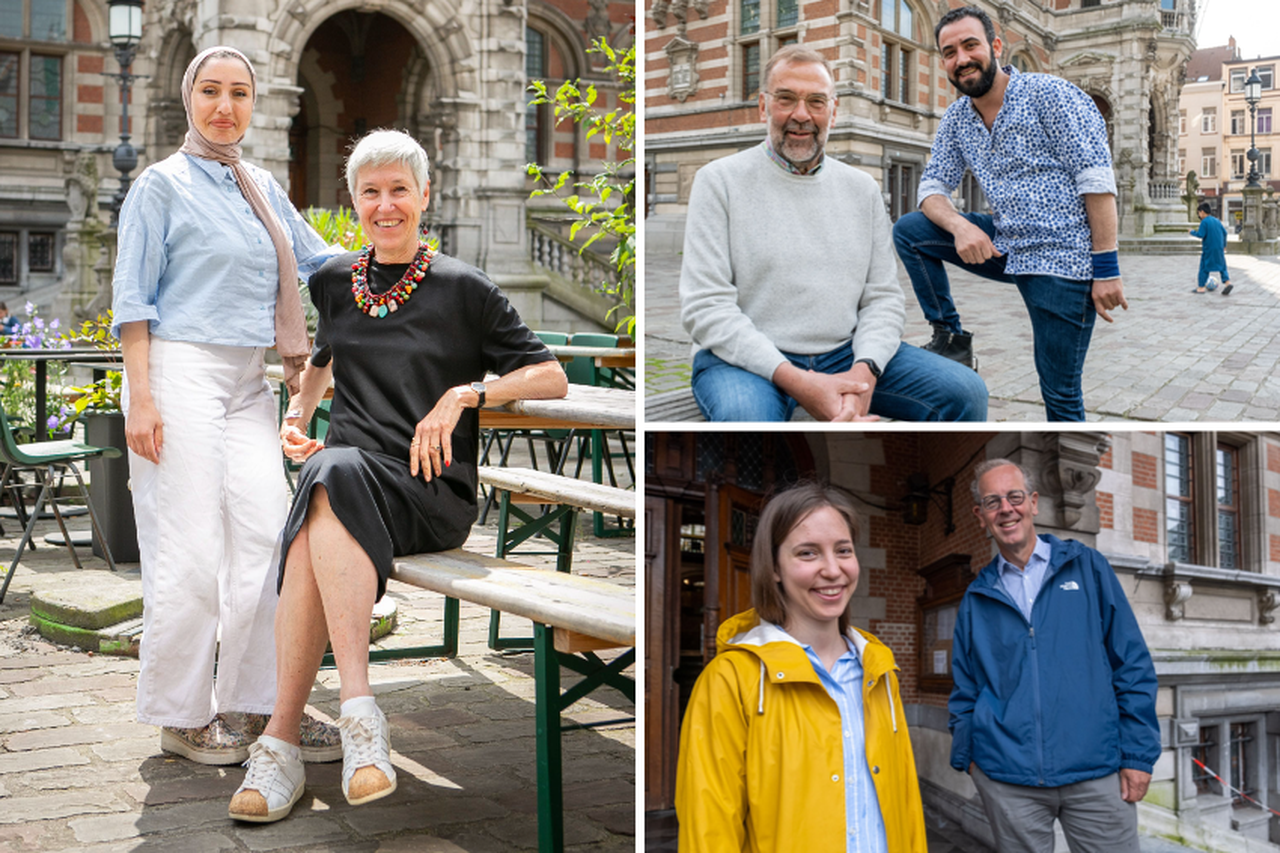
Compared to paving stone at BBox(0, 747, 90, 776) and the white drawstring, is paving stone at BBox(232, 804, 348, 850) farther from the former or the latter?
the white drawstring

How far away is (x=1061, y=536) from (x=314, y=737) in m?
2.32

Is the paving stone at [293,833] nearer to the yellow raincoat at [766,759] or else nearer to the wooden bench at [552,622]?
the wooden bench at [552,622]

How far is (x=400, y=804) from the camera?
3.58 m

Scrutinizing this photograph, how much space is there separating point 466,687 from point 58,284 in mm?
19653

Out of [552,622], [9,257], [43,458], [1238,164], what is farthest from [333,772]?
[9,257]

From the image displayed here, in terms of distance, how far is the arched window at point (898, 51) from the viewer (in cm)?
239

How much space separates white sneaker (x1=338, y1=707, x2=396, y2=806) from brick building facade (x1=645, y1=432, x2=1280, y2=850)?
72 cm

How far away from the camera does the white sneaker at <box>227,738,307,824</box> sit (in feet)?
10.8

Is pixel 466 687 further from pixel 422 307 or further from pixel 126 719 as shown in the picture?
pixel 422 307

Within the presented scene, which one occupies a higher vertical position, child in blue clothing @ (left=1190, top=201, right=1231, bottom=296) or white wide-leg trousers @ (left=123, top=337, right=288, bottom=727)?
child in blue clothing @ (left=1190, top=201, right=1231, bottom=296)

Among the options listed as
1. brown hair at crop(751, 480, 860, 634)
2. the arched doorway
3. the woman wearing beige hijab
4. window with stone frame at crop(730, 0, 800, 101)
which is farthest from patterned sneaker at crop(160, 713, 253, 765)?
the arched doorway

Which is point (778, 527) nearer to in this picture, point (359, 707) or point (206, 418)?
point (359, 707)

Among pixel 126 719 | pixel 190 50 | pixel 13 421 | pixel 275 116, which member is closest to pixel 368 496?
pixel 126 719

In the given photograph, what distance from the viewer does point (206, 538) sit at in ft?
12.2
